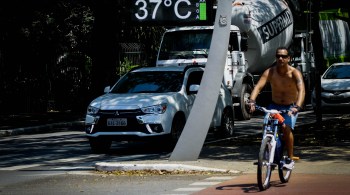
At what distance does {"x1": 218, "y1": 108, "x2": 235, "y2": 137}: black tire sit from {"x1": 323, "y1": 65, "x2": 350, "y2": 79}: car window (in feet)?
33.0

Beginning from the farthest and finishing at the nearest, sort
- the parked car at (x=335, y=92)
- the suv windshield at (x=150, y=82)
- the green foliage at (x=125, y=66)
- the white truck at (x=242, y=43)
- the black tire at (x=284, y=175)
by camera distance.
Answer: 1. the green foliage at (x=125, y=66)
2. the parked car at (x=335, y=92)
3. the white truck at (x=242, y=43)
4. the suv windshield at (x=150, y=82)
5. the black tire at (x=284, y=175)

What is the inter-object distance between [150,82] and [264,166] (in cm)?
824

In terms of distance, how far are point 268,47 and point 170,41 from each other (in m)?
3.91

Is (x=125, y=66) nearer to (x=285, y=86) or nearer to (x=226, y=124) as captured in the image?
(x=226, y=124)

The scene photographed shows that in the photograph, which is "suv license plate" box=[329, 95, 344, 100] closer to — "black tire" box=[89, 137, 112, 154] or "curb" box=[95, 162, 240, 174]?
"black tire" box=[89, 137, 112, 154]

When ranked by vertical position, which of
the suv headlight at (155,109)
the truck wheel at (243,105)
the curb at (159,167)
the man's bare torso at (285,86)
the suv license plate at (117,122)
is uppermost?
the man's bare torso at (285,86)

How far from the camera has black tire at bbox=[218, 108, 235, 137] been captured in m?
22.2

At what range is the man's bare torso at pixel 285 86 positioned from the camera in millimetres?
12766

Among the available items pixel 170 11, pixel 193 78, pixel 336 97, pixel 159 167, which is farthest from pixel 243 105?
pixel 159 167

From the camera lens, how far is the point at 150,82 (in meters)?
20.2

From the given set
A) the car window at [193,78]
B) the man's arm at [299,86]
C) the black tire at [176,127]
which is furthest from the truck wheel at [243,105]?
the man's arm at [299,86]

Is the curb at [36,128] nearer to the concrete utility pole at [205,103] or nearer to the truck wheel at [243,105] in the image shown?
the truck wheel at [243,105]

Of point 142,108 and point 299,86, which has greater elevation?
point 299,86

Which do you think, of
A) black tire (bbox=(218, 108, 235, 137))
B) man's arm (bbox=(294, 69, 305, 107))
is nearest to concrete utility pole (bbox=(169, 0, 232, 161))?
man's arm (bbox=(294, 69, 305, 107))
